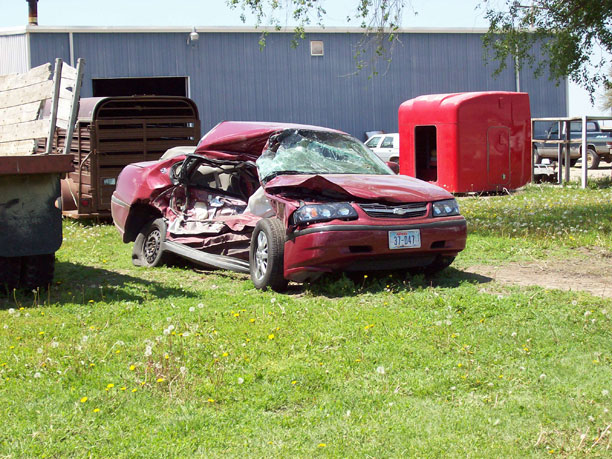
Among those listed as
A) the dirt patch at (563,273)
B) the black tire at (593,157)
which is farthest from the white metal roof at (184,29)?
the dirt patch at (563,273)

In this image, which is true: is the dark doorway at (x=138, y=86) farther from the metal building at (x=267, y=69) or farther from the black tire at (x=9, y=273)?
the black tire at (x=9, y=273)

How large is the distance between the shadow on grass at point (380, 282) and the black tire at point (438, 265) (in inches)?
2.5

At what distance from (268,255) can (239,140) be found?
2009mm

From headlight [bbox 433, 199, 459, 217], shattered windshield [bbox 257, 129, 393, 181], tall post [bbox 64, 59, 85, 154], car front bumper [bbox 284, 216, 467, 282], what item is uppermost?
tall post [bbox 64, 59, 85, 154]

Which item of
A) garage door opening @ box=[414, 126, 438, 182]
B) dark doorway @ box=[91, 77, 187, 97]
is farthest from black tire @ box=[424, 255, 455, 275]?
dark doorway @ box=[91, 77, 187, 97]

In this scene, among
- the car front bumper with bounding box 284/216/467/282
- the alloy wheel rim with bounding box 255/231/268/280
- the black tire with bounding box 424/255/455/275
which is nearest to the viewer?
the car front bumper with bounding box 284/216/467/282

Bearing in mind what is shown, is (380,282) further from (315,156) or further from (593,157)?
(593,157)

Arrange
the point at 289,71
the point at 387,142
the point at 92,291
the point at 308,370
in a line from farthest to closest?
the point at 289,71
the point at 387,142
the point at 92,291
the point at 308,370

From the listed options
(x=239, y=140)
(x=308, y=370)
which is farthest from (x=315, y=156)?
(x=308, y=370)

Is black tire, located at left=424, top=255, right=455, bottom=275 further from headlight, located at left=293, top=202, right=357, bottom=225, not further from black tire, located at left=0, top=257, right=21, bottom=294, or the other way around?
black tire, located at left=0, top=257, right=21, bottom=294

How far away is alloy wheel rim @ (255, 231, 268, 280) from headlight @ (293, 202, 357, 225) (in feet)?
1.86

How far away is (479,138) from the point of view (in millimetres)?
18828

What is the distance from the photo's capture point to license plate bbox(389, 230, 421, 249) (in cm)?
723

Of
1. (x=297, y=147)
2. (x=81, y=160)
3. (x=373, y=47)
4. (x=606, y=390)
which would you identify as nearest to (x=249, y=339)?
(x=606, y=390)
